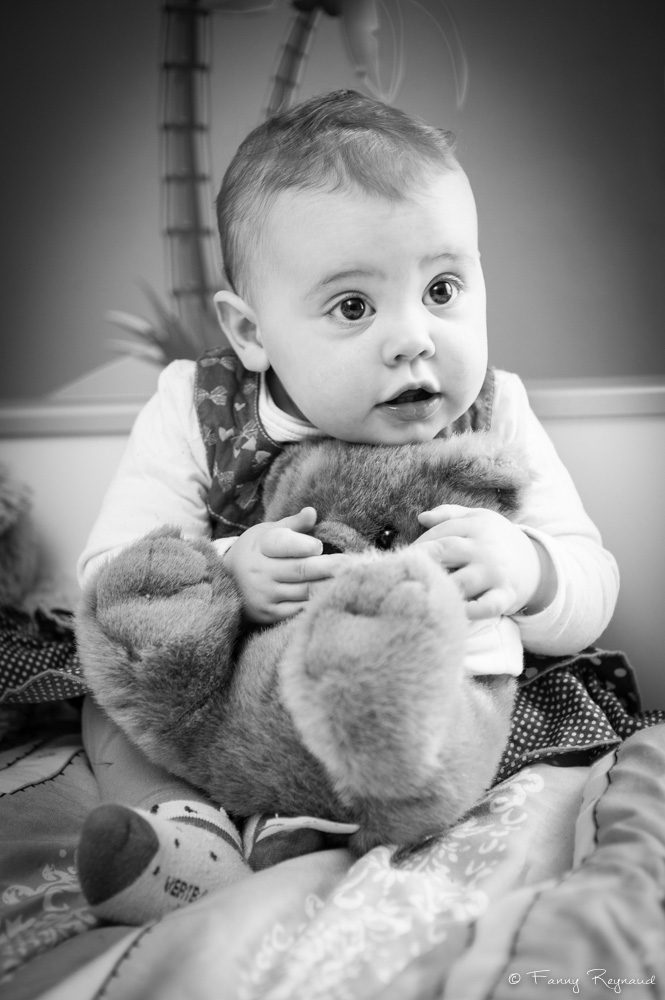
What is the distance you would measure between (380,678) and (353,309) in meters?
0.41

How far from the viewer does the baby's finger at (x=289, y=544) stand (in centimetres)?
77

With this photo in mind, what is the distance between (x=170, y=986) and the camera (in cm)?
53

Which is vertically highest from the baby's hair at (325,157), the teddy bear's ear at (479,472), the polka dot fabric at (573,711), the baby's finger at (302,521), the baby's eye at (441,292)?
the baby's hair at (325,157)

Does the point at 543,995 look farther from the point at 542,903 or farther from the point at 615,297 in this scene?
the point at 615,297

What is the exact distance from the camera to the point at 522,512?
90cm

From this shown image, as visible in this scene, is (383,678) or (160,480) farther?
(160,480)

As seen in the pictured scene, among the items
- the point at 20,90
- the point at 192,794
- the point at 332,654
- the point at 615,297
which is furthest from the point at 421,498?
the point at 20,90

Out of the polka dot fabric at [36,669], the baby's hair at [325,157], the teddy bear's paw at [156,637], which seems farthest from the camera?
the polka dot fabric at [36,669]

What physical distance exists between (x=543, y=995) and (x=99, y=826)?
314 millimetres

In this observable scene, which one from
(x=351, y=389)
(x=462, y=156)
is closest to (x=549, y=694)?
(x=351, y=389)

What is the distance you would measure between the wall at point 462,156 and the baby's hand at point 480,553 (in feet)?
1.42

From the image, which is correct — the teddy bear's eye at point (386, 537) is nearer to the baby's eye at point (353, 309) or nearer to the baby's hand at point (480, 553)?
the baby's hand at point (480, 553)

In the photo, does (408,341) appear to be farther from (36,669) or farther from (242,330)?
(36,669)

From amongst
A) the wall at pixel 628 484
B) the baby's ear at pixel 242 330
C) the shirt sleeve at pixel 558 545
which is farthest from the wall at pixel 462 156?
the baby's ear at pixel 242 330
